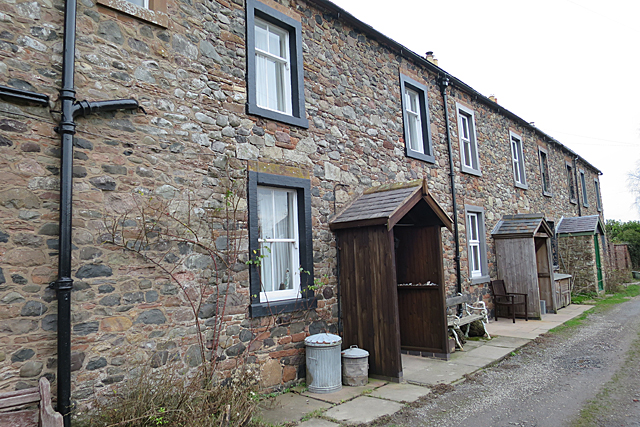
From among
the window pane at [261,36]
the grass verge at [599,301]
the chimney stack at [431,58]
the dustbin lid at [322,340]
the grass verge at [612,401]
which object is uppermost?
the chimney stack at [431,58]

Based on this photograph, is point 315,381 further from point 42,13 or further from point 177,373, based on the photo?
point 42,13

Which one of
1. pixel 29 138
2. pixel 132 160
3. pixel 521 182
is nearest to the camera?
pixel 29 138

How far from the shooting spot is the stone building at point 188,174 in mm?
4254

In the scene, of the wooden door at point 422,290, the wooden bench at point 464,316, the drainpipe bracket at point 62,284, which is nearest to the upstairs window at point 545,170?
the wooden bench at point 464,316

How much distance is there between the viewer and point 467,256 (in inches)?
444

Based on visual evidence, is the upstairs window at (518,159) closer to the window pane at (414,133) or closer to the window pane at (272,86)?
the window pane at (414,133)

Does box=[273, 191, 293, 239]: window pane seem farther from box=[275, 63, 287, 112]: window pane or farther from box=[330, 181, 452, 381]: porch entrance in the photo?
box=[275, 63, 287, 112]: window pane

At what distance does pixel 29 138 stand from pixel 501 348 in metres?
8.24

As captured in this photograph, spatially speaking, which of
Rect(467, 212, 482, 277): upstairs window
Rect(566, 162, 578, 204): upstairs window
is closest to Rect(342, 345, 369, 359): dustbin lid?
Rect(467, 212, 482, 277): upstairs window

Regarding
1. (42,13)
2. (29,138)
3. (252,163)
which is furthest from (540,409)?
(42,13)

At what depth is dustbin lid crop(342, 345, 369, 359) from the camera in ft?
20.8

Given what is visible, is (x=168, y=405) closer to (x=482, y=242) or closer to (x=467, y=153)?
(x=482, y=242)

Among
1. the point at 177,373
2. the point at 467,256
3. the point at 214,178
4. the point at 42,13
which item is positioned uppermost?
the point at 42,13

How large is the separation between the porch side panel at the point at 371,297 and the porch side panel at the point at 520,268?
716cm
